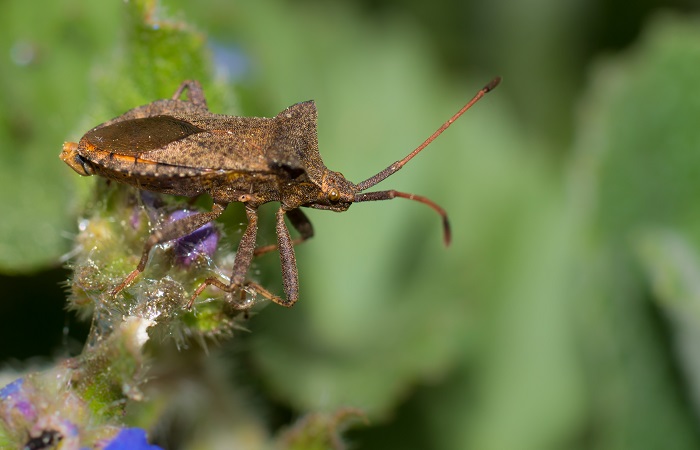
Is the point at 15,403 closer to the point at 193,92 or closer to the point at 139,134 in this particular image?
the point at 139,134

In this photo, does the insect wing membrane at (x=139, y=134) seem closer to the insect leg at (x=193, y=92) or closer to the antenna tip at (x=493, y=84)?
the insect leg at (x=193, y=92)

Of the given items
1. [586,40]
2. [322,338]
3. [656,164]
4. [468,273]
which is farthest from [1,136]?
[586,40]

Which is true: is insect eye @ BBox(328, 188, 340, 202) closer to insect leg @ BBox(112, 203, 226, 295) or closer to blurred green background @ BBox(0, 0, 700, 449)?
blurred green background @ BBox(0, 0, 700, 449)

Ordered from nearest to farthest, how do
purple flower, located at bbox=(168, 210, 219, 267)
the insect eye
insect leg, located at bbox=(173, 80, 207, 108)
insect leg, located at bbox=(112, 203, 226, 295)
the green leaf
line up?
1. insect leg, located at bbox=(112, 203, 226, 295)
2. purple flower, located at bbox=(168, 210, 219, 267)
3. insect leg, located at bbox=(173, 80, 207, 108)
4. the insect eye
5. the green leaf

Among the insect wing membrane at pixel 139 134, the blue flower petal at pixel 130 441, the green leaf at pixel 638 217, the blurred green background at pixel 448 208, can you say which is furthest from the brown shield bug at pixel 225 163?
the green leaf at pixel 638 217

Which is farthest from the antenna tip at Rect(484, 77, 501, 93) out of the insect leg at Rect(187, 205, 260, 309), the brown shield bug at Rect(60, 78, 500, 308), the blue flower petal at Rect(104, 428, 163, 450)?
the blue flower petal at Rect(104, 428, 163, 450)

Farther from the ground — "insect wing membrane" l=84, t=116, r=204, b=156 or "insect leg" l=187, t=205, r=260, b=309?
"insect wing membrane" l=84, t=116, r=204, b=156

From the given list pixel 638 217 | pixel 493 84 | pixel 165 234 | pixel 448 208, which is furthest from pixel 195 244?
pixel 448 208
